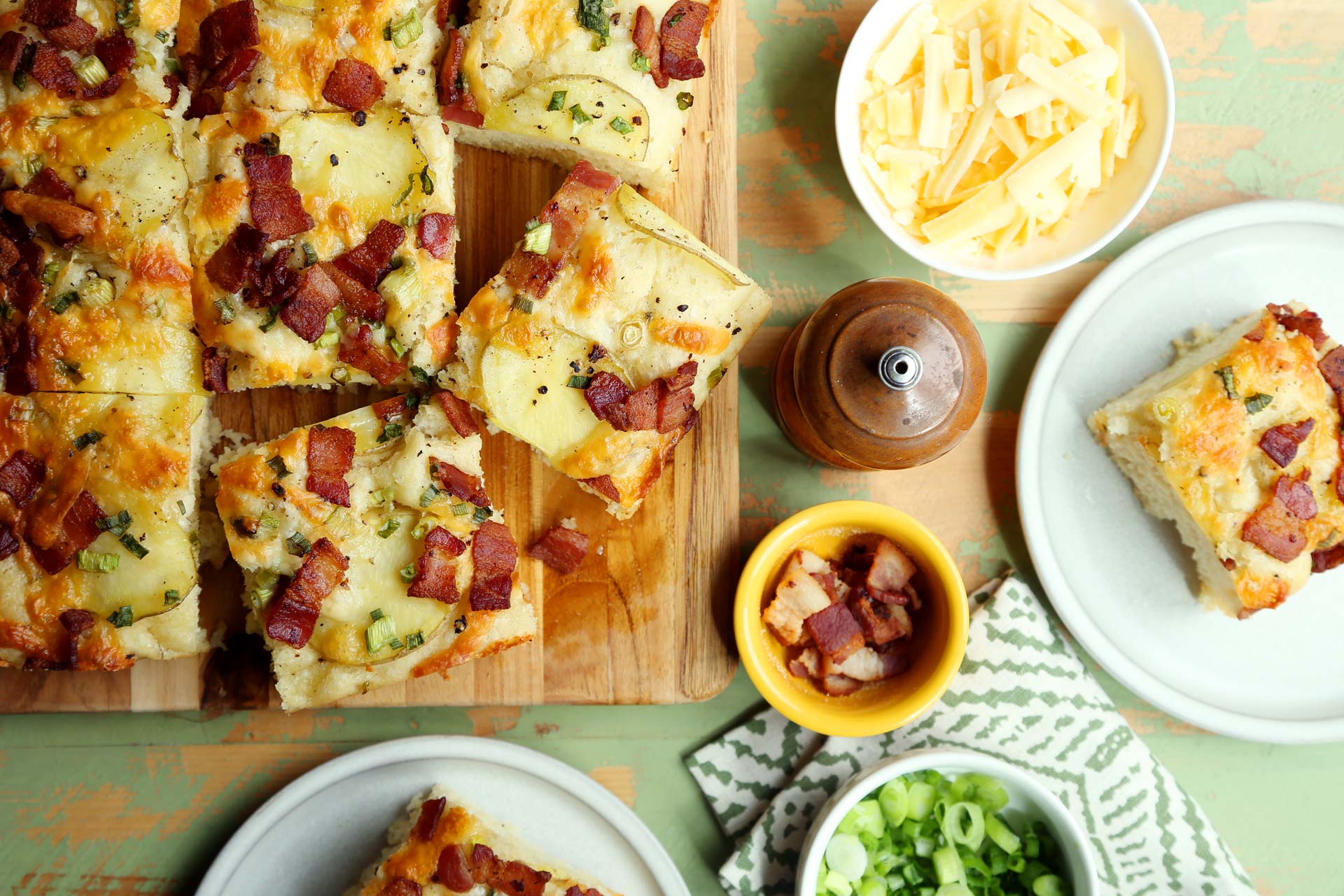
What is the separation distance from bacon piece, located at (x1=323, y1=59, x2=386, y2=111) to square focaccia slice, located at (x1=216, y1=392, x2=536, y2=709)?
1146mm

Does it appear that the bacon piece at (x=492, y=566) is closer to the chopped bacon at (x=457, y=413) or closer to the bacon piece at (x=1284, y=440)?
the chopped bacon at (x=457, y=413)

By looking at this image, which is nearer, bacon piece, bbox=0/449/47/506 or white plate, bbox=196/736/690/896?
bacon piece, bbox=0/449/47/506

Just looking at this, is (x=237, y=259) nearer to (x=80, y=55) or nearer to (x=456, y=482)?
(x=80, y=55)

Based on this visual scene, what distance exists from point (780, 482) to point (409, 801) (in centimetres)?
194

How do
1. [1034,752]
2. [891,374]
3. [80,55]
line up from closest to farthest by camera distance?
[891,374]
[80,55]
[1034,752]

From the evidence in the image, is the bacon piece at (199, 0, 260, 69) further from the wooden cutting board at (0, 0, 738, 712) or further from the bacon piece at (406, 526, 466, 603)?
the bacon piece at (406, 526, 466, 603)

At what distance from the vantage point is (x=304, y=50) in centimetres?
335

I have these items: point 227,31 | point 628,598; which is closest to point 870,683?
point 628,598

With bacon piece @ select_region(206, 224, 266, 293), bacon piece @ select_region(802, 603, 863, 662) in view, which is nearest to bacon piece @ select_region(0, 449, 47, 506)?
bacon piece @ select_region(206, 224, 266, 293)

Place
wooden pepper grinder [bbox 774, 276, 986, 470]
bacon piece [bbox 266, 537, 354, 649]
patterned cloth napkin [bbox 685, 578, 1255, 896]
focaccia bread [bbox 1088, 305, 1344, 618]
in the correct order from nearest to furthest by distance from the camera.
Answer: wooden pepper grinder [bbox 774, 276, 986, 470] < bacon piece [bbox 266, 537, 354, 649] < focaccia bread [bbox 1088, 305, 1344, 618] < patterned cloth napkin [bbox 685, 578, 1255, 896]

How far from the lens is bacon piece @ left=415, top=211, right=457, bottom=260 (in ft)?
11.0

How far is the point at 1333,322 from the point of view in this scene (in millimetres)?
3965

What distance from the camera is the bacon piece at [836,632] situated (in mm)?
3473

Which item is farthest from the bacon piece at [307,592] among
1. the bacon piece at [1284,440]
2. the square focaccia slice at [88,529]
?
the bacon piece at [1284,440]
